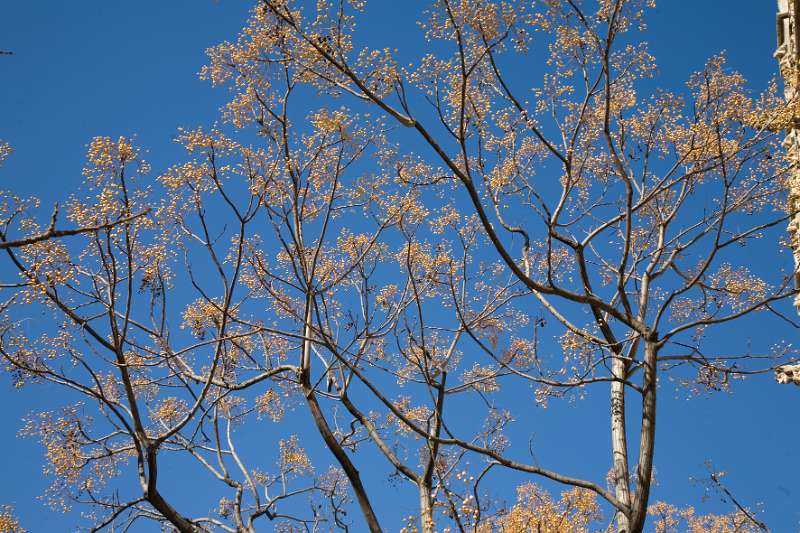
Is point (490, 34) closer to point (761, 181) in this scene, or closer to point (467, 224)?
point (761, 181)

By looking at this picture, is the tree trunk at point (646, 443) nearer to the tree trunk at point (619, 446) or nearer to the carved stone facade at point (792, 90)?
the tree trunk at point (619, 446)

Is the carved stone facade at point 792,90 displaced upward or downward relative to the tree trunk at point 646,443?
upward

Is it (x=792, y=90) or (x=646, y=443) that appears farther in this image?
(x=792, y=90)

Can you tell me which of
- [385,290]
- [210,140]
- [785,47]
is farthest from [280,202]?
[785,47]

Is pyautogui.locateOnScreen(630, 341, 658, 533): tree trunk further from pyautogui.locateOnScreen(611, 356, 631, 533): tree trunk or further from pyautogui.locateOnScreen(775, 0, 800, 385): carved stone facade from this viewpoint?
pyautogui.locateOnScreen(775, 0, 800, 385): carved stone facade

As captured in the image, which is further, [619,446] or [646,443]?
[619,446]

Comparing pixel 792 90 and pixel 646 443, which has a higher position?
pixel 792 90

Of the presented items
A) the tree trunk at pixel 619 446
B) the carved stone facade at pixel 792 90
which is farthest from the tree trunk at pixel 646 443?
the carved stone facade at pixel 792 90

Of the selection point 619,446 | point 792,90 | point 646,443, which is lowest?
point 646,443

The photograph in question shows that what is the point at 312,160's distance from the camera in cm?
1062

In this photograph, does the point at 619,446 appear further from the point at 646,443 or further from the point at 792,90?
the point at 792,90

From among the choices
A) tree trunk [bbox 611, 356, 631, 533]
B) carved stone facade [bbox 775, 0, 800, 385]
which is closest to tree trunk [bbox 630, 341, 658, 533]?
tree trunk [bbox 611, 356, 631, 533]

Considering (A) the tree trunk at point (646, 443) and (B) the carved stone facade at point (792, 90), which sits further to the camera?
(B) the carved stone facade at point (792, 90)

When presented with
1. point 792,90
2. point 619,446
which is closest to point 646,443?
point 619,446
